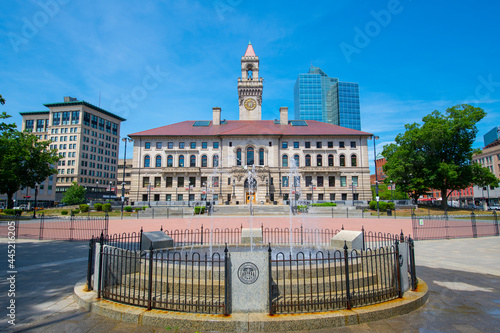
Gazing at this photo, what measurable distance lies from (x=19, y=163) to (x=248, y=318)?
52.6 meters

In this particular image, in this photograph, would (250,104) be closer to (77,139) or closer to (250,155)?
(250,155)

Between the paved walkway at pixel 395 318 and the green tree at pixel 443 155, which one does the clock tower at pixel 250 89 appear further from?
the paved walkway at pixel 395 318

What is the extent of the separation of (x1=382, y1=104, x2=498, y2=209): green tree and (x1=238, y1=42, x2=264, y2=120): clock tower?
115 ft

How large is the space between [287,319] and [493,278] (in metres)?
7.40

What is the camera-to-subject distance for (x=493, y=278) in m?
8.15

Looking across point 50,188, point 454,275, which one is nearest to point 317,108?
point 50,188

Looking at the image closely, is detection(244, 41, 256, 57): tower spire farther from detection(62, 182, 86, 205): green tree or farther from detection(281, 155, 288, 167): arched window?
detection(62, 182, 86, 205): green tree

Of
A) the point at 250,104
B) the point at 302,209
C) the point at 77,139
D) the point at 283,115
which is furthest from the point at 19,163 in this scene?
the point at 77,139

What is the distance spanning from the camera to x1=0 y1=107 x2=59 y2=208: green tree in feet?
128

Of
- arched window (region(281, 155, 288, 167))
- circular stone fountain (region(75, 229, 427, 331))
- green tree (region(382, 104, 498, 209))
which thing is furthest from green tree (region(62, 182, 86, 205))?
circular stone fountain (region(75, 229, 427, 331))

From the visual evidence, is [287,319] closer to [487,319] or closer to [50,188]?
[487,319]

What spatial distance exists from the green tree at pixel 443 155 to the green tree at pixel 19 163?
60.9m

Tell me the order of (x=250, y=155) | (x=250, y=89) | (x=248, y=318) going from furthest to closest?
(x=250, y=89)
(x=250, y=155)
(x=248, y=318)

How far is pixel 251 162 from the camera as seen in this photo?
190 feet
